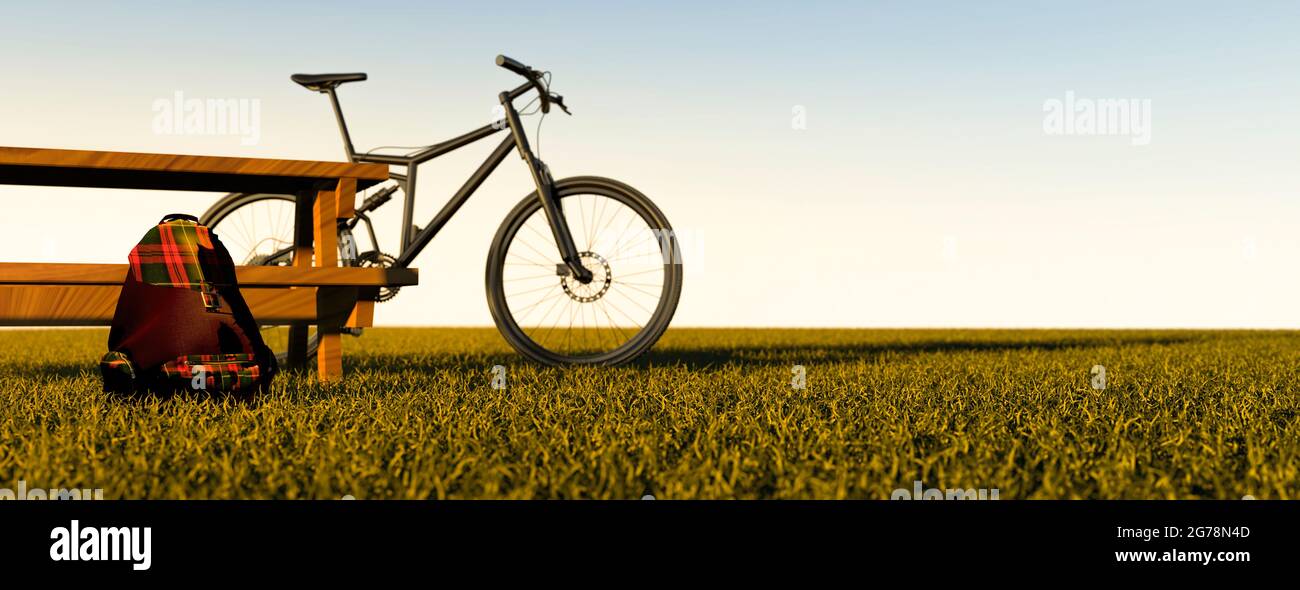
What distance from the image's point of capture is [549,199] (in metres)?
5.25

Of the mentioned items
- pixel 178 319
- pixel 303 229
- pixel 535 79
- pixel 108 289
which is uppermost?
pixel 535 79

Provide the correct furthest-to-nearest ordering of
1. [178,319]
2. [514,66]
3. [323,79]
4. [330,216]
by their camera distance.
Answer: [323,79], [514,66], [330,216], [178,319]

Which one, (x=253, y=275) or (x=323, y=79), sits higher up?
(x=323, y=79)

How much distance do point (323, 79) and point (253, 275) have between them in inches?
73.9

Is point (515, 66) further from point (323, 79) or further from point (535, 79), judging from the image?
point (323, 79)

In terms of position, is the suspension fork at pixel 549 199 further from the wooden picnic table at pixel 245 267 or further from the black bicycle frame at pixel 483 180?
the wooden picnic table at pixel 245 267

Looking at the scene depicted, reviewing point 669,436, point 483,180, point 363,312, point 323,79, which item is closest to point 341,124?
point 323,79

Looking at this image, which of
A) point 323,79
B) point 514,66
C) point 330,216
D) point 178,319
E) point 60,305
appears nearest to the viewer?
point 178,319

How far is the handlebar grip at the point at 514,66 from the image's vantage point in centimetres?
514

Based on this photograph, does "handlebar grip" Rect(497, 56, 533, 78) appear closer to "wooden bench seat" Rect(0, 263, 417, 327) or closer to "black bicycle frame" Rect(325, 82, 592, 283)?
"black bicycle frame" Rect(325, 82, 592, 283)

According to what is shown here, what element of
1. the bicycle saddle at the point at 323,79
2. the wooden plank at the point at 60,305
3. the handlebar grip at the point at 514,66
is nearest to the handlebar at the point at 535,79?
the handlebar grip at the point at 514,66
